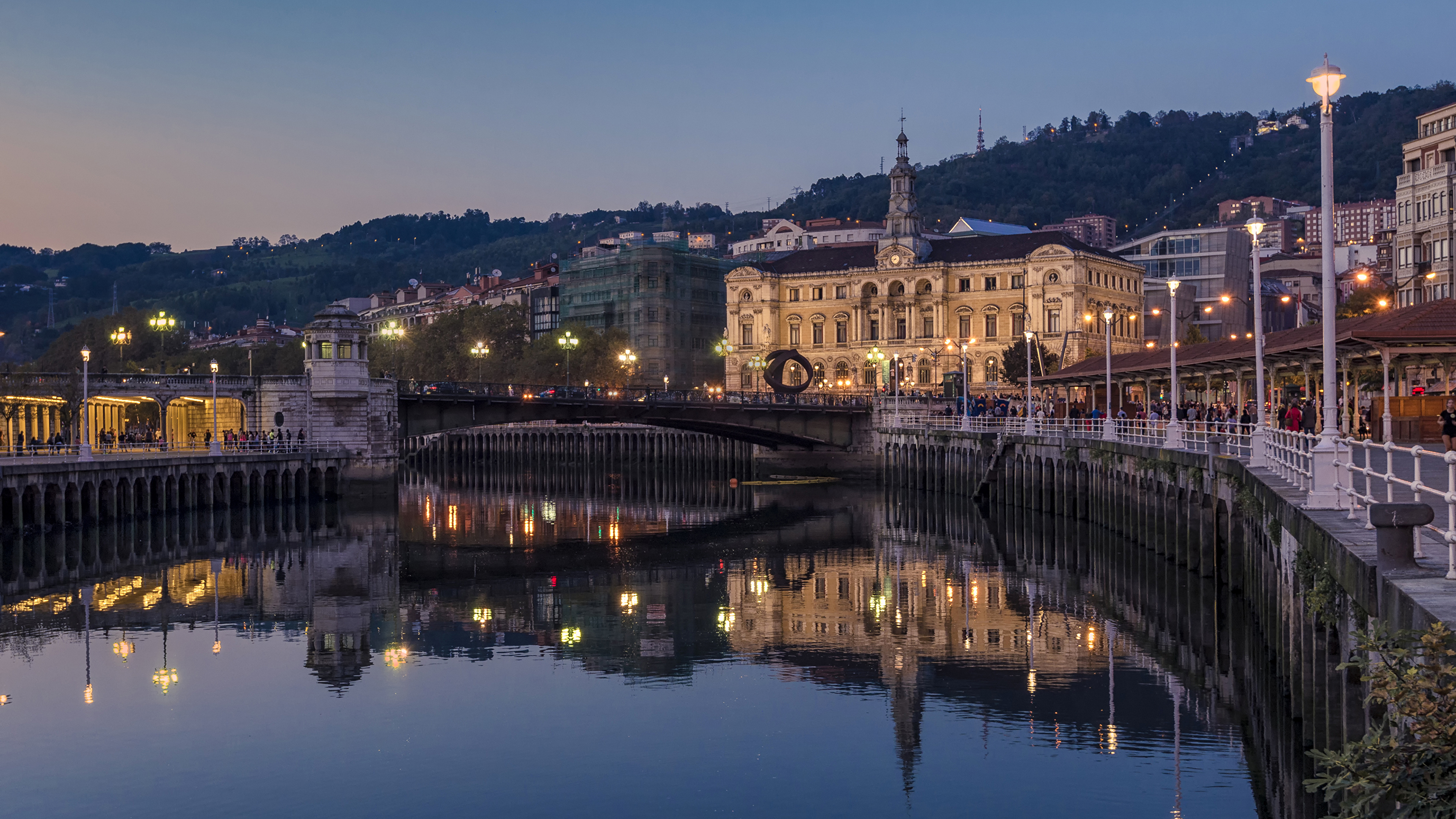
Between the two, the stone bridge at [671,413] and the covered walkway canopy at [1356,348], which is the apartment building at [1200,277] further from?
the covered walkway canopy at [1356,348]

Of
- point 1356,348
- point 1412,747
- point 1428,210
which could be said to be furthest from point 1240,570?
point 1428,210

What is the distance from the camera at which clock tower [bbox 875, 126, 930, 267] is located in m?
160

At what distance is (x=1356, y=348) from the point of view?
42281mm

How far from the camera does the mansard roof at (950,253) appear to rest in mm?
155000

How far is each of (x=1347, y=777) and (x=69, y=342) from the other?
528ft

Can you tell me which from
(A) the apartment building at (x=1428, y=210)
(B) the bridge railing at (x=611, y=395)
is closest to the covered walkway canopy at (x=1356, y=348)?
(A) the apartment building at (x=1428, y=210)

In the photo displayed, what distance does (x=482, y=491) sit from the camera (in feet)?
322

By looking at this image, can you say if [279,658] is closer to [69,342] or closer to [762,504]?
[762,504]

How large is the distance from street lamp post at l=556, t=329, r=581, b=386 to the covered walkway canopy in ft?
256

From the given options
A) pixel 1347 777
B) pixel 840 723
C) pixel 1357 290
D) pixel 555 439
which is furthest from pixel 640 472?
pixel 1347 777

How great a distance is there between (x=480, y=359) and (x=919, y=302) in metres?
49.1

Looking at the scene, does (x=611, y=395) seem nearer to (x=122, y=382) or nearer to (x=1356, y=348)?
(x=122, y=382)

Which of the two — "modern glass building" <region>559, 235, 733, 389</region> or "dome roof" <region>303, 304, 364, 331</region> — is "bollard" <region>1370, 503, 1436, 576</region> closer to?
"dome roof" <region>303, 304, 364, 331</region>

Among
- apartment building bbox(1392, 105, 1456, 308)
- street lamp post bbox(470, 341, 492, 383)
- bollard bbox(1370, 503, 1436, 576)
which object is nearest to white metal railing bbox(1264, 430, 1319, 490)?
bollard bbox(1370, 503, 1436, 576)
